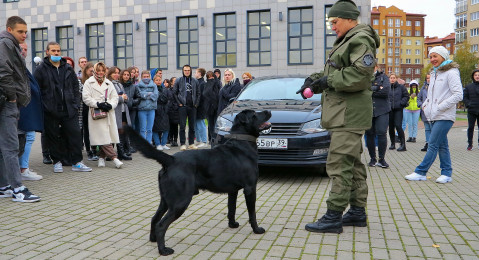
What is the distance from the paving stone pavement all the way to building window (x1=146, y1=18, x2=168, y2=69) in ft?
70.4

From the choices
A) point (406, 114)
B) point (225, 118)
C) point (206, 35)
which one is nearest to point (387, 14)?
point (206, 35)

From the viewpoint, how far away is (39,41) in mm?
29906

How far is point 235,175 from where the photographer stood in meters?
3.63

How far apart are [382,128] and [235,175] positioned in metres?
5.08

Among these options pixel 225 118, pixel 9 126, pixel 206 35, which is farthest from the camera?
pixel 206 35

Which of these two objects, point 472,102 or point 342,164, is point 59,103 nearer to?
point 342,164

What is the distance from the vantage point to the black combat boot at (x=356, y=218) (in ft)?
13.4

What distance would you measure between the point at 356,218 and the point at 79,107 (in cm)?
595

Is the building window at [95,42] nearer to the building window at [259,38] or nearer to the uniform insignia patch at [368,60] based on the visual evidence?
the building window at [259,38]

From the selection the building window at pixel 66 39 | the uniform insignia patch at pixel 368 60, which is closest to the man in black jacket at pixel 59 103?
the uniform insignia patch at pixel 368 60

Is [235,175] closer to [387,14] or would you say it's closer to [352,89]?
[352,89]

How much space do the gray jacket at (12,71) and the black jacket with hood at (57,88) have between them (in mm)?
1579

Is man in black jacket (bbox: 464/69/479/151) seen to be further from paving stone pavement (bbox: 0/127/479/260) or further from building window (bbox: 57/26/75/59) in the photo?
building window (bbox: 57/26/75/59)

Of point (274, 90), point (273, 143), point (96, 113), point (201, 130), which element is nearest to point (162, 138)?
point (201, 130)
